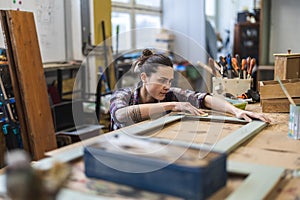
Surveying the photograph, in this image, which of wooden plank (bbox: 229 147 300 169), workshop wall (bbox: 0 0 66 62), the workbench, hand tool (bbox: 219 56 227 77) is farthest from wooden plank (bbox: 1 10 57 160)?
wooden plank (bbox: 229 147 300 169)

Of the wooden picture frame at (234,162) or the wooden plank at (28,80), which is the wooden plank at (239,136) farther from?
the wooden plank at (28,80)

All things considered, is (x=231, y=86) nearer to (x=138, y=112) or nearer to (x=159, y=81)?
(x=159, y=81)

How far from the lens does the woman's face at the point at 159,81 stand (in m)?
1.74

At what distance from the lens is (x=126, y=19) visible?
5152mm

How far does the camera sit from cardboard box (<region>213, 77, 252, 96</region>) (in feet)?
7.29

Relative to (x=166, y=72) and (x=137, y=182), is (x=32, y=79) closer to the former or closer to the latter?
(x=166, y=72)

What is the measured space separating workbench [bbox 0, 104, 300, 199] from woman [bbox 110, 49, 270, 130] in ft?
0.85

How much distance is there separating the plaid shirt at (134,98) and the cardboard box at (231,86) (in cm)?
33

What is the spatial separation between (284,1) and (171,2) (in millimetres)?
2256

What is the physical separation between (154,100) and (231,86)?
2.04 ft

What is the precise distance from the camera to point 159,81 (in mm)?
1762

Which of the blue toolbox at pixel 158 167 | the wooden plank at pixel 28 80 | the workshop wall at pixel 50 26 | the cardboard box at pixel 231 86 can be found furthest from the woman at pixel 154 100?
the workshop wall at pixel 50 26

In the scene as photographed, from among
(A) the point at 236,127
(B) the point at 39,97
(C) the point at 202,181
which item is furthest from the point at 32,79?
(C) the point at 202,181

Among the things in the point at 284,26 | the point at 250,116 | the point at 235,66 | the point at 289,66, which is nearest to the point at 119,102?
the point at 250,116
